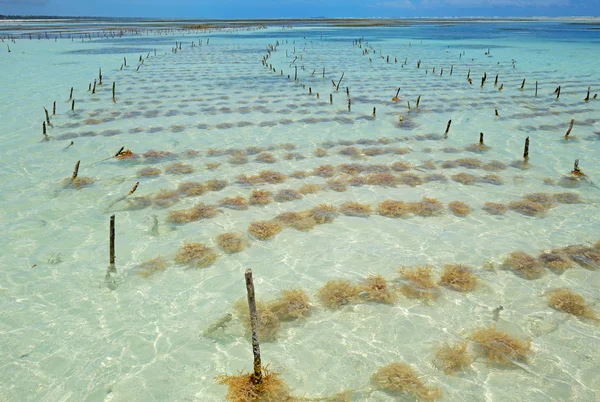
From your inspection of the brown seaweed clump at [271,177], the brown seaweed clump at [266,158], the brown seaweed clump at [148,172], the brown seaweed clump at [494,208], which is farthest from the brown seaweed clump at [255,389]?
the brown seaweed clump at [266,158]

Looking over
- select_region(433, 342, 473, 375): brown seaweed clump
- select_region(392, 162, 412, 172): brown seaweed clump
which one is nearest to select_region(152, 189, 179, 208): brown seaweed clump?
select_region(392, 162, 412, 172): brown seaweed clump

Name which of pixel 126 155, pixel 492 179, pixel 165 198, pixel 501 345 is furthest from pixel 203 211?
pixel 492 179

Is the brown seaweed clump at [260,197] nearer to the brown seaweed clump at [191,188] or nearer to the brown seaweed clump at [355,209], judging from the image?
the brown seaweed clump at [191,188]

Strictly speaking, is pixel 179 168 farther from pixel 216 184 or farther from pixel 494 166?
pixel 494 166

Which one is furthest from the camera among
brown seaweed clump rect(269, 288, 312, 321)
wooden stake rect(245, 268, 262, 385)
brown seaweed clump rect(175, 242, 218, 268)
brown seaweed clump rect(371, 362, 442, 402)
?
brown seaweed clump rect(175, 242, 218, 268)

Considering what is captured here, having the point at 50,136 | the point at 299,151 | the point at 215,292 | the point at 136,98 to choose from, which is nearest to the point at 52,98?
the point at 136,98

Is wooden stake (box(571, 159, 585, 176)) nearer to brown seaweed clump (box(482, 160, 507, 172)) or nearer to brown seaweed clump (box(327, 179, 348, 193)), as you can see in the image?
brown seaweed clump (box(482, 160, 507, 172))
